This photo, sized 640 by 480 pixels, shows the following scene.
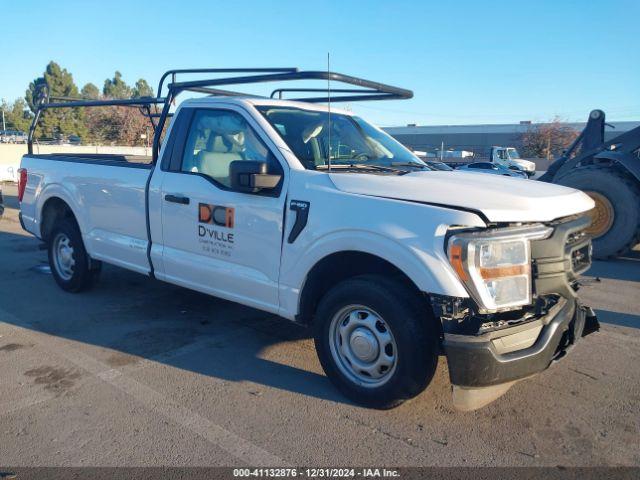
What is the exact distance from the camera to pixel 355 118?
5.17 metres

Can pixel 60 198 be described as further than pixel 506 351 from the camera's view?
Yes

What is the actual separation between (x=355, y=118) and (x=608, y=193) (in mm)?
5118

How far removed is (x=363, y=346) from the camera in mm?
3547

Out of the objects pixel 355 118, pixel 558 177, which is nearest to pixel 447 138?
pixel 558 177

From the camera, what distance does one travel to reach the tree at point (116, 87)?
274 feet

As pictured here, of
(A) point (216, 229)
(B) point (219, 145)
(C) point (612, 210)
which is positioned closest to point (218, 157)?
(B) point (219, 145)

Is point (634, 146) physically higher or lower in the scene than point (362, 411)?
higher

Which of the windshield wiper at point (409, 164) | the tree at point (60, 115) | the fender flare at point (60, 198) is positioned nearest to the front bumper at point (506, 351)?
the windshield wiper at point (409, 164)

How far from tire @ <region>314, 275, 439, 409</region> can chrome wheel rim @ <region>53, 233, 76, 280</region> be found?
368 cm

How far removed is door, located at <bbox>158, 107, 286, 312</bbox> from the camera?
4012mm

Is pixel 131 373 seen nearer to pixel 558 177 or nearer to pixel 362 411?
pixel 362 411

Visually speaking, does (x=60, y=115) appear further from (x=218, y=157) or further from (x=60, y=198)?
(x=218, y=157)

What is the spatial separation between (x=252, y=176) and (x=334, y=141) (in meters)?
1.05

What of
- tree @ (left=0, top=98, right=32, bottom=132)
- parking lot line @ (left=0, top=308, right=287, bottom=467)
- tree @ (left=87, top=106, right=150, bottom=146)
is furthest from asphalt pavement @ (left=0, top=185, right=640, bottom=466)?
tree @ (left=0, top=98, right=32, bottom=132)
